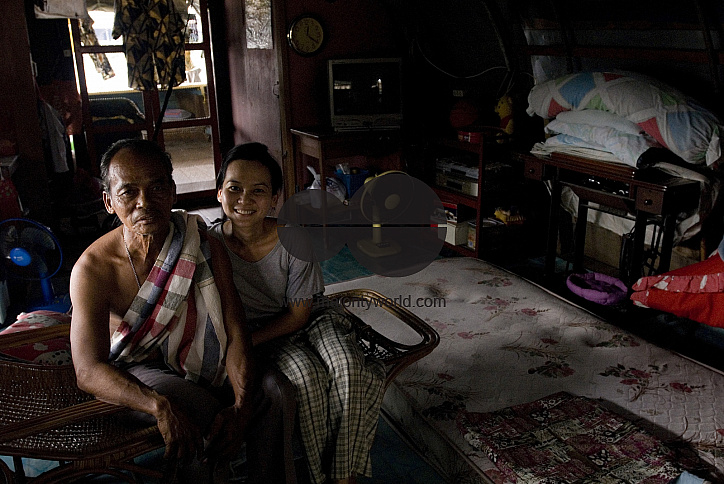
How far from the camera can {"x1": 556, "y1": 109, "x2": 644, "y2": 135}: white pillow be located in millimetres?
3068

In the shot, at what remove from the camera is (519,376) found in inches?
97.5

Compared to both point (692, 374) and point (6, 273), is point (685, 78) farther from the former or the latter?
point (6, 273)

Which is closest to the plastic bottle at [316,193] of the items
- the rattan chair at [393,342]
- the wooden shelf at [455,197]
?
the wooden shelf at [455,197]

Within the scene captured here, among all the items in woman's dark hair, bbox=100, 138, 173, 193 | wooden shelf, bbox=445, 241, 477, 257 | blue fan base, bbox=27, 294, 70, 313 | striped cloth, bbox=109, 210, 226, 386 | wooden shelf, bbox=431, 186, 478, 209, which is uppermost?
woman's dark hair, bbox=100, 138, 173, 193

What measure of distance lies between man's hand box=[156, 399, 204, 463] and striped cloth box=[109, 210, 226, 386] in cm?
24

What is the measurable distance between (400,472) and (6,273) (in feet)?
8.29

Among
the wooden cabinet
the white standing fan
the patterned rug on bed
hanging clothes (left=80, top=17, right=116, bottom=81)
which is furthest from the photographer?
hanging clothes (left=80, top=17, right=116, bottom=81)

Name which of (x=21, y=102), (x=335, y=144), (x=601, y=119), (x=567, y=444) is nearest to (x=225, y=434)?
(x=567, y=444)

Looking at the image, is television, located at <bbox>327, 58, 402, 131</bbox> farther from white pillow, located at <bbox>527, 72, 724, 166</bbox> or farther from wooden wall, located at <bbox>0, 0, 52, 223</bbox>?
wooden wall, located at <bbox>0, 0, 52, 223</bbox>

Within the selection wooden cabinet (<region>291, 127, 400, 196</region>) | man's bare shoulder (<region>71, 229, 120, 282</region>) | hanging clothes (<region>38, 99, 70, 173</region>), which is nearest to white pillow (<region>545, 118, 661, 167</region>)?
wooden cabinet (<region>291, 127, 400, 196</region>)

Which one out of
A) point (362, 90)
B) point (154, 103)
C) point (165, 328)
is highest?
point (362, 90)

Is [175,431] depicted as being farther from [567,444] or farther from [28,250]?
[28,250]

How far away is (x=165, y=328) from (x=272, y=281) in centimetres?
37

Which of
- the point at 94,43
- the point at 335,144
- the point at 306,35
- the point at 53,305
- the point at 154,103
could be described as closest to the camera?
the point at 53,305
